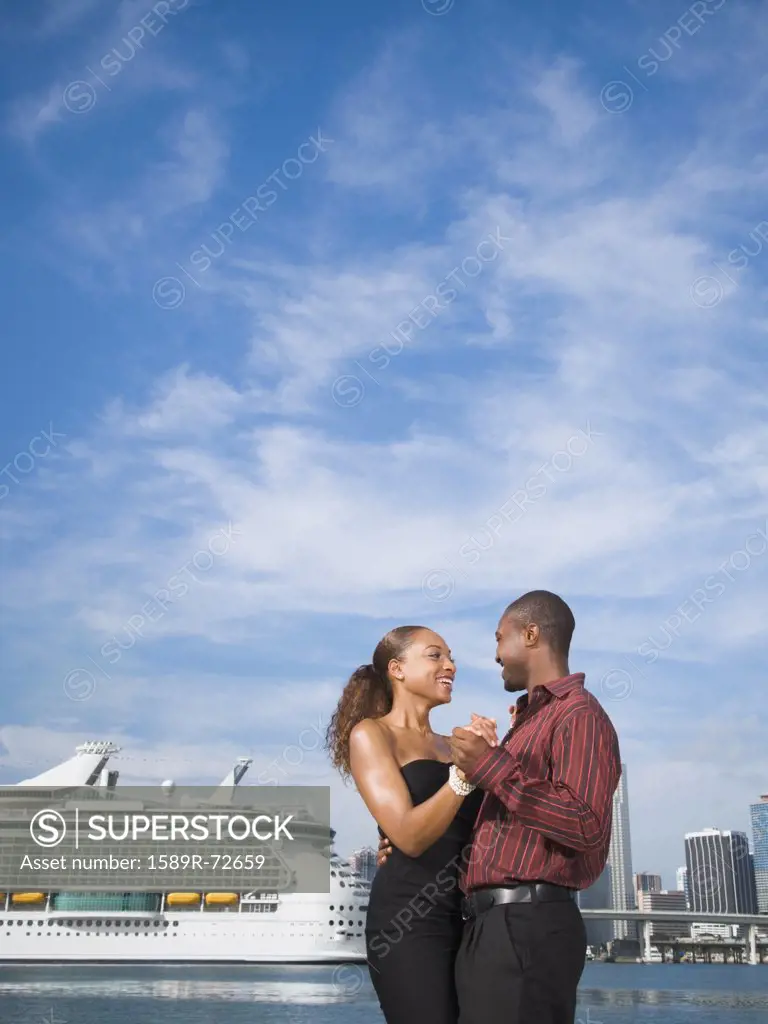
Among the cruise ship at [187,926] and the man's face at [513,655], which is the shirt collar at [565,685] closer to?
the man's face at [513,655]

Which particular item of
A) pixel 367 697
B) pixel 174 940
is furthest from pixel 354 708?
pixel 174 940

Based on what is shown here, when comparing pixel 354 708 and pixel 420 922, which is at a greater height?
pixel 354 708

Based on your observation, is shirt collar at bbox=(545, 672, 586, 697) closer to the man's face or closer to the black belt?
the man's face

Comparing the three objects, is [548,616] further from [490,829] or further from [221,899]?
[221,899]

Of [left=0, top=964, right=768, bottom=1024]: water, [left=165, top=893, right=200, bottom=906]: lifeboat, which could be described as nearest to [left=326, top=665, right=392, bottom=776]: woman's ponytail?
[left=0, top=964, right=768, bottom=1024]: water

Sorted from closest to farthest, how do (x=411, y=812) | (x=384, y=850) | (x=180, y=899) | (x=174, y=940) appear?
(x=411, y=812), (x=384, y=850), (x=174, y=940), (x=180, y=899)

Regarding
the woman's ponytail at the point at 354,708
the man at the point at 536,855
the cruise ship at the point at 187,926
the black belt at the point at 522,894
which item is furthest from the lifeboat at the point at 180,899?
the black belt at the point at 522,894

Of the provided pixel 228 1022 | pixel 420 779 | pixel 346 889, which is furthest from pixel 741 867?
pixel 420 779

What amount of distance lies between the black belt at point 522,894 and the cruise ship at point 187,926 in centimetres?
4957

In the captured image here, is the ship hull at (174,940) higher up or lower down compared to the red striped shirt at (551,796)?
lower down

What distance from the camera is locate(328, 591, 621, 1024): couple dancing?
2633 mm

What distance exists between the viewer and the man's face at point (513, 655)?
3.07m

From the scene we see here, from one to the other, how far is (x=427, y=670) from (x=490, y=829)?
A: 35.0 inches

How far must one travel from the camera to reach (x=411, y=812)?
304 cm
